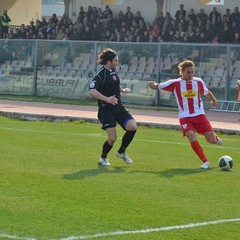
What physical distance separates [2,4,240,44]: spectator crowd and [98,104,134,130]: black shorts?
17.6 metres

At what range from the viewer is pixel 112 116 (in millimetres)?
12680

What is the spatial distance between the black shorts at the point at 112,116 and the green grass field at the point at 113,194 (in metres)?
0.70

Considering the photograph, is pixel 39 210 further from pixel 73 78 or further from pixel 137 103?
pixel 73 78

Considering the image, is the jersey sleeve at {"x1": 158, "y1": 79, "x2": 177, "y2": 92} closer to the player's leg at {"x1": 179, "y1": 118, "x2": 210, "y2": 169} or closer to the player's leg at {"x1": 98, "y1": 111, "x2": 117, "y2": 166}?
the player's leg at {"x1": 179, "y1": 118, "x2": 210, "y2": 169}

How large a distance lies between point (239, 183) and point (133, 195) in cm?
204

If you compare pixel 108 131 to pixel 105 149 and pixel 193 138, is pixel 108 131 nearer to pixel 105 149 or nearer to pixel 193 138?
pixel 105 149

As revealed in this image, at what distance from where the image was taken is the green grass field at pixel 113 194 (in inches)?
305

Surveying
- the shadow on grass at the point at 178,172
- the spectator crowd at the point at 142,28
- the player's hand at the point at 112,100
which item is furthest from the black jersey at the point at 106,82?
the spectator crowd at the point at 142,28

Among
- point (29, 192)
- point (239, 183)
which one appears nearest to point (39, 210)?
point (29, 192)

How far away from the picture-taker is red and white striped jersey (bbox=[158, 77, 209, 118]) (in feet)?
43.1

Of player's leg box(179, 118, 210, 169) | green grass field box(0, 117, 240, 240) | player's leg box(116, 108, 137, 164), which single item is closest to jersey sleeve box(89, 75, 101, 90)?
player's leg box(116, 108, 137, 164)

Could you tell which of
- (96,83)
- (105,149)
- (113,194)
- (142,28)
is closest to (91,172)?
(105,149)

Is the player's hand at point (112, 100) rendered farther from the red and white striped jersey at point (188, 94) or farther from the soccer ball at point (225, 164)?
the soccer ball at point (225, 164)

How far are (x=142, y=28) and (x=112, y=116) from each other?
70.3 ft
